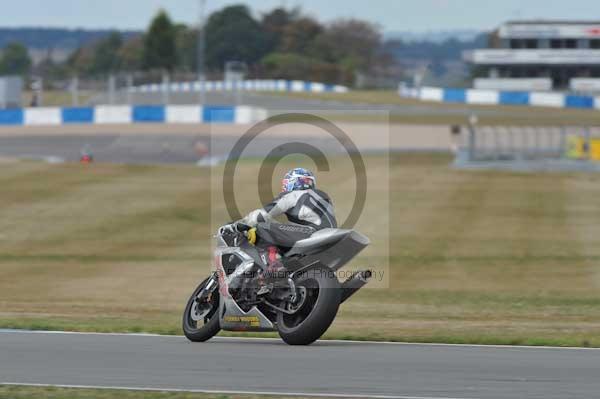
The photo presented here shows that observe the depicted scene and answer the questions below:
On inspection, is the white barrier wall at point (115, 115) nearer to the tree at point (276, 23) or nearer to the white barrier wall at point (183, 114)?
the white barrier wall at point (183, 114)

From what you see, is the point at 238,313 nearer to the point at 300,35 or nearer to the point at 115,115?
the point at 115,115

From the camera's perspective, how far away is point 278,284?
9.91m

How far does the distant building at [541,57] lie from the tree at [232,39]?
1957 cm

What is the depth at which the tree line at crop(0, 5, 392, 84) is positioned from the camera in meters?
96.2

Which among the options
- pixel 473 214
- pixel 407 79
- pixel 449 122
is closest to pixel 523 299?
pixel 473 214

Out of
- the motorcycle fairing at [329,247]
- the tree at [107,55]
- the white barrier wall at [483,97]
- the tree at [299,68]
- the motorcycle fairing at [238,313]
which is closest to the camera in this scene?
the motorcycle fairing at [329,247]

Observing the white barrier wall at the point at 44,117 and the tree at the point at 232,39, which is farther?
the tree at the point at 232,39

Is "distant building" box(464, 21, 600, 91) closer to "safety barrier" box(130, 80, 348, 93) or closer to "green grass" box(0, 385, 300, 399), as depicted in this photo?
"safety barrier" box(130, 80, 348, 93)

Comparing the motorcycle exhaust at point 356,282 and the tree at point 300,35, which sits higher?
the tree at point 300,35

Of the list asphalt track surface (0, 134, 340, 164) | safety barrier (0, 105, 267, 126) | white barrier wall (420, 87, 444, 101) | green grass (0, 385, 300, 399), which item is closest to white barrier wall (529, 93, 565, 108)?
white barrier wall (420, 87, 444, 101)

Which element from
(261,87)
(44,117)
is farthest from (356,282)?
(261,87)

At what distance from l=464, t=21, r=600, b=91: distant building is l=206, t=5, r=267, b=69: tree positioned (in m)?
19.6

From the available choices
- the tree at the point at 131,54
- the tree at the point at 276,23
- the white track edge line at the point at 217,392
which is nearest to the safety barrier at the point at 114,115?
the white track edge line at the point at 217,392

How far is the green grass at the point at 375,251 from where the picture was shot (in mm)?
13086
